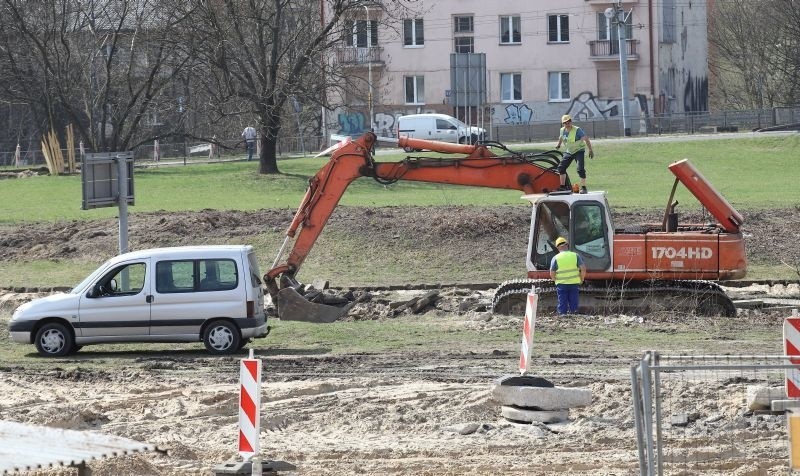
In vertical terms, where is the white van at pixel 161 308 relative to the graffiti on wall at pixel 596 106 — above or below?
below

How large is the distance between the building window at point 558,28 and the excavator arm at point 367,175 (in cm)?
5134

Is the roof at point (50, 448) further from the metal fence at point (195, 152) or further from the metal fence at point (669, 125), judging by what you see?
the metal fence at point (669, 125)

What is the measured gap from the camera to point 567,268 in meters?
21.5

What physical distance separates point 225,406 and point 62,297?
6339 millimetres

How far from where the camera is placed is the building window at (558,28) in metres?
73.7

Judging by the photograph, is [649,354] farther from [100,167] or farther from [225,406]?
[100,167]

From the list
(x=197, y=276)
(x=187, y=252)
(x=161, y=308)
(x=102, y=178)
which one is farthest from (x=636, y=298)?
(x=102, y=178)

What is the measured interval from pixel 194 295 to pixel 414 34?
183ft

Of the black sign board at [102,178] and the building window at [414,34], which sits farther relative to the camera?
the building window at [414,34]

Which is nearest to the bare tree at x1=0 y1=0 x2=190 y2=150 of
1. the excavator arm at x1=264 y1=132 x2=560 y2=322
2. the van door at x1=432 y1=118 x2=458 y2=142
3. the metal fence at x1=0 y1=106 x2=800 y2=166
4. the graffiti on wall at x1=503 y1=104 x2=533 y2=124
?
the metal fence at x1=0 y1=106 x2=800 y2=166

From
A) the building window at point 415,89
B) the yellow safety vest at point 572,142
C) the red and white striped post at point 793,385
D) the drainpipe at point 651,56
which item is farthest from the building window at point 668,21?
the red and white striped post at point 793,385

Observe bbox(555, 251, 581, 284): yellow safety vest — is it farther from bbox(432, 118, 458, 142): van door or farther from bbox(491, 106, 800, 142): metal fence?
bbox(491, 106, 800, 142): metal fence

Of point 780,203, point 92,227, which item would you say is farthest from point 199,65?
point 780,203

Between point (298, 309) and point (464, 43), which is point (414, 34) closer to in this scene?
point (464, 43)
